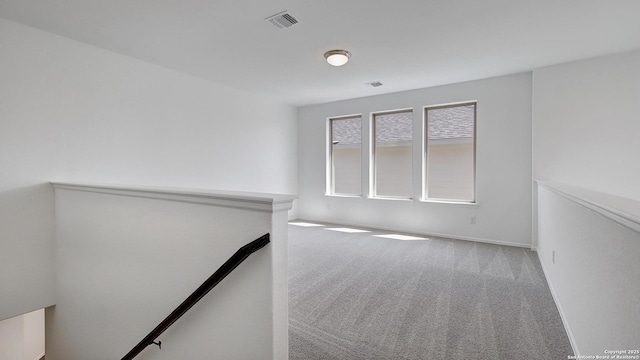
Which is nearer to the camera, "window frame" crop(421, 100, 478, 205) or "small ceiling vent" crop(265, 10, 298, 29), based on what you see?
"small ceiling vent" crop(265, 10, 298, 29)

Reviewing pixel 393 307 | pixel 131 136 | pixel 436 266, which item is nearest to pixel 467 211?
pixel 436 266

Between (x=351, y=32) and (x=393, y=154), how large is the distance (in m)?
3.13

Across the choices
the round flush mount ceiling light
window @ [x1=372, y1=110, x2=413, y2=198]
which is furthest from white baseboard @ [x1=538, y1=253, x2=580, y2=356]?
the round flush mount ceiling light

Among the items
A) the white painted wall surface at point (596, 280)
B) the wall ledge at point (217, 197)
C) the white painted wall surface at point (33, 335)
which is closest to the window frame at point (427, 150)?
the white painted wall surface at point (596, 280)

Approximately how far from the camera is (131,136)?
377cm

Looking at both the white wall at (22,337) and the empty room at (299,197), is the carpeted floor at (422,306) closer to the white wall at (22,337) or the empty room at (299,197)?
the empty room at (299,197)

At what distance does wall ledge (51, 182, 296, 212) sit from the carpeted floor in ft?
4.06

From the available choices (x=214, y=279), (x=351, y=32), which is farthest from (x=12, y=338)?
(x=351, y=32)

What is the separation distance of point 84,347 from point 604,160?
637 centimetres

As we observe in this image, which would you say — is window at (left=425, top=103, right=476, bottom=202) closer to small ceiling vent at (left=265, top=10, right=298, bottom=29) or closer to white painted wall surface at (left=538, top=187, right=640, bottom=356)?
white painted wall surface at (left=538, top=187, right=640, bottom=356)

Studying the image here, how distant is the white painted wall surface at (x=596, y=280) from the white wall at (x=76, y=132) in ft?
14.8

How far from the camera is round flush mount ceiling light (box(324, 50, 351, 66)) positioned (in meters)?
3.53

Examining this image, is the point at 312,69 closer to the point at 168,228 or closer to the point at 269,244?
the point at 168,228

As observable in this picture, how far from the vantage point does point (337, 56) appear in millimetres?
3537
